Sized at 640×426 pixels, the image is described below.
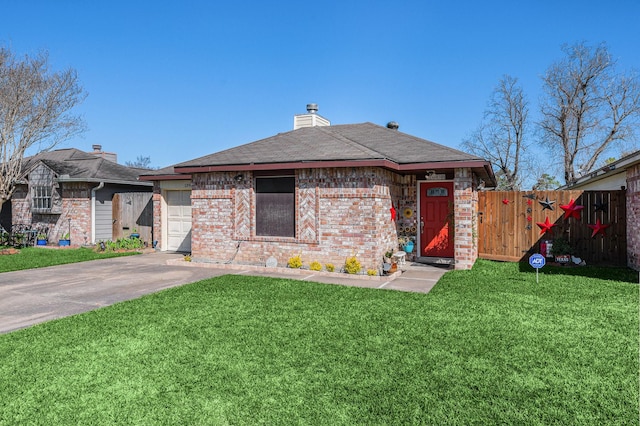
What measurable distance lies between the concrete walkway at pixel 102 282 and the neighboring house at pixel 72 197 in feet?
17.2

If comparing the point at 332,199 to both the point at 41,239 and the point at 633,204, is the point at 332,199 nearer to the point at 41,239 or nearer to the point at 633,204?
the point at 633,204

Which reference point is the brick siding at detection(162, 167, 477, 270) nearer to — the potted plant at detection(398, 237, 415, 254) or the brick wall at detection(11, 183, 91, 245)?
the potted plant at detection(398, 237, 415, 254)

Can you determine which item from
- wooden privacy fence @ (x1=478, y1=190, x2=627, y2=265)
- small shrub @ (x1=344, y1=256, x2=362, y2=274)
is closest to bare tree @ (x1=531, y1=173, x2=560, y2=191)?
wooden privacy fence @ (x1=478, y1=190, x2=627, y2=265)

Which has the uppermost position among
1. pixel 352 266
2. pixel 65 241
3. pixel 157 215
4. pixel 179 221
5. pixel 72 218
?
pixel 157 215

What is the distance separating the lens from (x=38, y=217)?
55.7 ft

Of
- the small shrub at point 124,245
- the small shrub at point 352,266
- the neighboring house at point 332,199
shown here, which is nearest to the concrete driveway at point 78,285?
the neighboring house at point 332,199

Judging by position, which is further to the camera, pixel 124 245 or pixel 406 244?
pixel 124 245

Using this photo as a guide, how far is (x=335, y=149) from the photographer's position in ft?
32.4

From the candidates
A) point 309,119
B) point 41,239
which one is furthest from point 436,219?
point 41,239

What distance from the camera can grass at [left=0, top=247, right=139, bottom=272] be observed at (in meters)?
10.6

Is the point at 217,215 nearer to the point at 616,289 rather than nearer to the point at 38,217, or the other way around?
the point at 616,289

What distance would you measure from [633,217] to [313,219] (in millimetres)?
7394

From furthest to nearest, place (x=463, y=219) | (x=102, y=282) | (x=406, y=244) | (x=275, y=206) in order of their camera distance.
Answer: (x=406, y=244) < (x=275, y=206) < (x=463, y=219) < (x=102, y=282)

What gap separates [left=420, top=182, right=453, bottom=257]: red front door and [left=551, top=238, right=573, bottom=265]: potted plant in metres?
2.51
